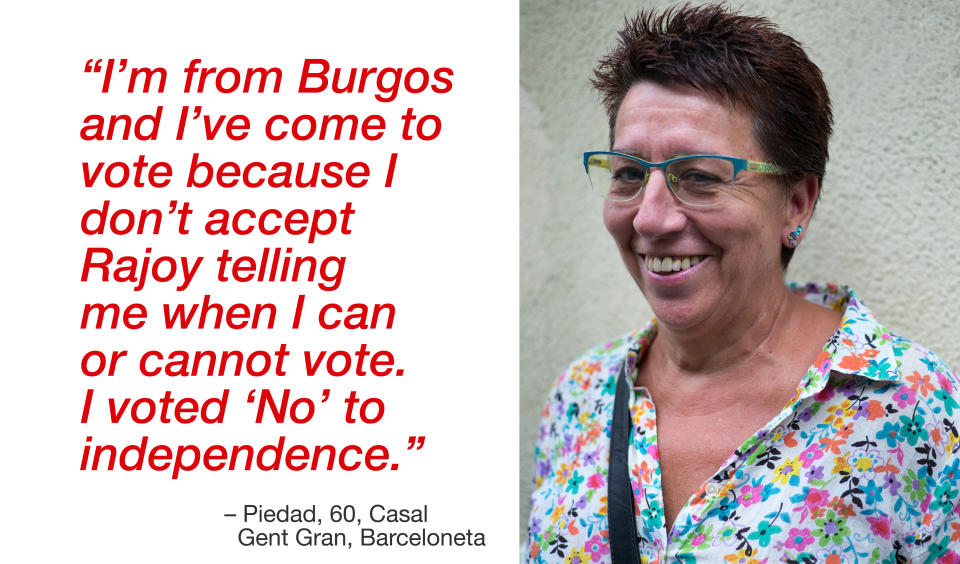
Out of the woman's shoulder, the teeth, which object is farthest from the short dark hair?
the woman's shoulder

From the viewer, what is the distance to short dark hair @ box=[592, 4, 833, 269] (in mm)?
1868

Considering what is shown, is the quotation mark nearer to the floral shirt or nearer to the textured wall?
→ the floral shirt

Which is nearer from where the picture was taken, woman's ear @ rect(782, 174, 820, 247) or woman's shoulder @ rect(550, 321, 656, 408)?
woman's ear @ rect(782, 174, 820, 247)

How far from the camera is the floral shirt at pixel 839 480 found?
1737mm

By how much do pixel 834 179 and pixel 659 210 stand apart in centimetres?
88

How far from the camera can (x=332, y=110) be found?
7.59 feet

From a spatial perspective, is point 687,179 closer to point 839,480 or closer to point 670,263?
point 670,263

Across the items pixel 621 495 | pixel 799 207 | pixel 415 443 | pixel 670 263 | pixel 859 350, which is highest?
pixel 799 207

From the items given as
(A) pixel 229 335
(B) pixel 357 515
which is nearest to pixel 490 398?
(B) pixel 357 515

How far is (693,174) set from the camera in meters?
1.89

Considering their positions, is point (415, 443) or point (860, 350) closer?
point (860, 350)

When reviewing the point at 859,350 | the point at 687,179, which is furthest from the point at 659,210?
the point at 859,350

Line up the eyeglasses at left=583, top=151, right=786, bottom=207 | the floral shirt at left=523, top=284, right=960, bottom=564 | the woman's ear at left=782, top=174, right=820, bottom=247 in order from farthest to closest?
the woman's ear at left=782, top=174, right=820, bottom=247 < the eyeglasses at left=583, top=151, right=786, bottom=207 < the floral shirt at left=523, top=284, right=960, bottom=564

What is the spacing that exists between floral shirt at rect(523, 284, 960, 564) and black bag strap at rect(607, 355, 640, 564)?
0.02 metres
